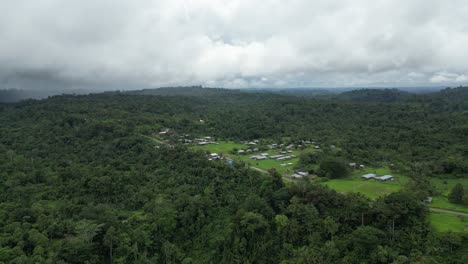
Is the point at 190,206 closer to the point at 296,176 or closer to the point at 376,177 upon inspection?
the point at 296,176

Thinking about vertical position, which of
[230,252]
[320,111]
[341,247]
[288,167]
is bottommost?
[230,252]

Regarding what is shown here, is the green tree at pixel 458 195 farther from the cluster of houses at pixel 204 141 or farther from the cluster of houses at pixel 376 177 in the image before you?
the cluster of houses at pixel 204 141

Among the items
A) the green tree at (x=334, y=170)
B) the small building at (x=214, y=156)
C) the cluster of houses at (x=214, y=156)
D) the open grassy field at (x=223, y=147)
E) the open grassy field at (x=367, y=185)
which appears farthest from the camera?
the open grassy field at (x=223, y=147)

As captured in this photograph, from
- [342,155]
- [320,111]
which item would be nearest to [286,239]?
[342,155]

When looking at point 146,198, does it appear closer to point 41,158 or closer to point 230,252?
point 230,252

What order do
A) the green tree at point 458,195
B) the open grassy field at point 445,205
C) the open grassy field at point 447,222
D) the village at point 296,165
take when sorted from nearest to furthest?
the open grassy field at point 447,222, the open grassy field at point 445,205, the green tree at point 458,195, the village at point 296,165

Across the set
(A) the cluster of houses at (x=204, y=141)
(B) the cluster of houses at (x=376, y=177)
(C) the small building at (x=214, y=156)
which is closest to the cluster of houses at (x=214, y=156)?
(C) the small building at (x=214, y=156)

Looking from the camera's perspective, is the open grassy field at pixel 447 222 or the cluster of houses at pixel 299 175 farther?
the cluster of houses at pixel 299 175

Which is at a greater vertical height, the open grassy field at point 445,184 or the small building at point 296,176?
the small building at point 296,176
